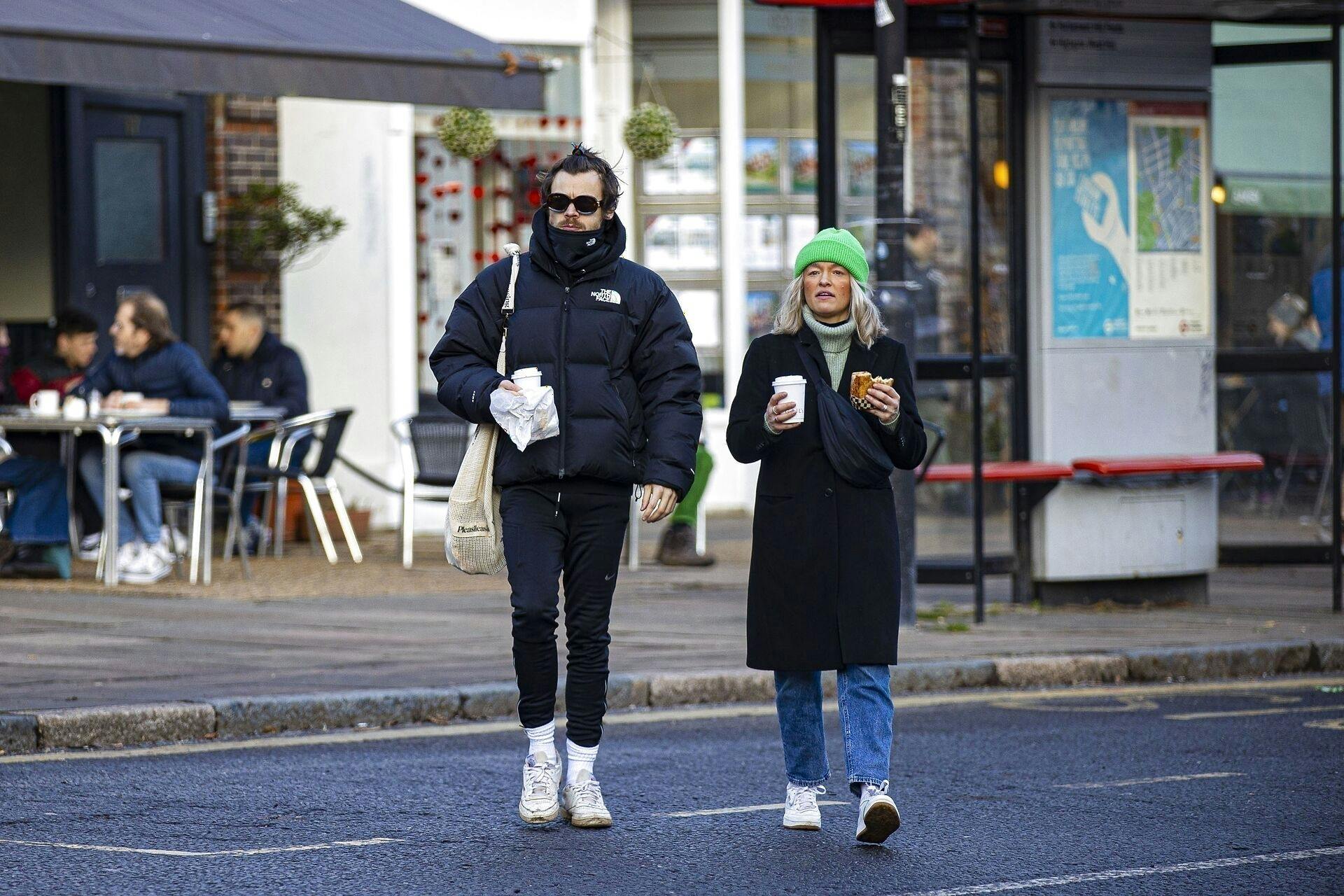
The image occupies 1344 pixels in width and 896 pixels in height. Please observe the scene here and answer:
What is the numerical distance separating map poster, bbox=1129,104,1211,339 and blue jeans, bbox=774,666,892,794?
19.6 feet

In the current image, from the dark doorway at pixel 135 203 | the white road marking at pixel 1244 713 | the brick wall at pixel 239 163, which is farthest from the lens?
the brick wall at pixel 239 163

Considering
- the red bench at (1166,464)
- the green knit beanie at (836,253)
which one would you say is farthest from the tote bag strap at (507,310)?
the red bench at (1166,464)

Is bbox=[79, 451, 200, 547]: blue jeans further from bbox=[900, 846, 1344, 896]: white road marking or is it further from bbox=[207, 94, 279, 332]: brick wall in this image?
bbox=[900, 846, 1344, 896]: white road marking

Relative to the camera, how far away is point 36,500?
38.5 feet

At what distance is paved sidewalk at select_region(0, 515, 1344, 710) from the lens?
8164 millimetres

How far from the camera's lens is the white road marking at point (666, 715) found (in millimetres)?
7047

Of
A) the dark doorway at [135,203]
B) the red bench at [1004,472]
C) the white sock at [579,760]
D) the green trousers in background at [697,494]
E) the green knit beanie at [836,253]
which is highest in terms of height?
the dark doorway at [135,203]

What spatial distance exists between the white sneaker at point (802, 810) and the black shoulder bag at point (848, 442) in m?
0.90

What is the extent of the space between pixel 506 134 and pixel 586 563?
1127 centimetres

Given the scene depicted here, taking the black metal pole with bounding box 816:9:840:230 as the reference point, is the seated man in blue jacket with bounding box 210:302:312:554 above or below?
below

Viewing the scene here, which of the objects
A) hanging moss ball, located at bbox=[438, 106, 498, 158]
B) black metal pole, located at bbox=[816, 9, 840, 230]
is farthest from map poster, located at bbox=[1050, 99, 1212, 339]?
hanging moss ball, located at bbox=[438, 106, 498, 158]

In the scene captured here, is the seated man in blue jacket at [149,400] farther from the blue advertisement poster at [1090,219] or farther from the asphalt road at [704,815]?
the blue advertisement poster at [1090,219]

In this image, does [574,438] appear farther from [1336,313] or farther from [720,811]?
[1336,313]

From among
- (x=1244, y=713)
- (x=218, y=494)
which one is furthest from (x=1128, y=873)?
(x=218, y=494)
